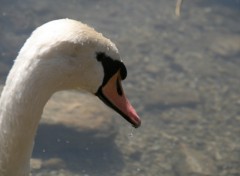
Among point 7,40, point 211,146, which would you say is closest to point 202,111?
point 211,146

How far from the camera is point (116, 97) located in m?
3.06

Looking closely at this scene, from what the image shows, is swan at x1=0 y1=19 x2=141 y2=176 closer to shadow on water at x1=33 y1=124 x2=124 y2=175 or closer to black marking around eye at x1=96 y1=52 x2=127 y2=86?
black marking around eye at x1=96 y1=52 x2=127 y2=86

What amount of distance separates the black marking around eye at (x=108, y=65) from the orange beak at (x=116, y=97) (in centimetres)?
3

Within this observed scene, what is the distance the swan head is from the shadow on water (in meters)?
3.85

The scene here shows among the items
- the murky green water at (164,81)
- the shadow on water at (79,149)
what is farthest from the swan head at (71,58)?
the shadow on water at (79,149)

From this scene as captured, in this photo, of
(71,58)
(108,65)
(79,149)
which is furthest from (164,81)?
(71,58)

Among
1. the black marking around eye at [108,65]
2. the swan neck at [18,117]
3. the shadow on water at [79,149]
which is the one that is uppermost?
the black marking around eye at [108,65]

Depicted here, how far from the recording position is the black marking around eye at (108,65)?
281 cm

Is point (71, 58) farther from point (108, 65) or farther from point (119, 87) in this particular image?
point (119, 87)

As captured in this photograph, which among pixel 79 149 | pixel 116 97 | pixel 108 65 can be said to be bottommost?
pixel 79 149

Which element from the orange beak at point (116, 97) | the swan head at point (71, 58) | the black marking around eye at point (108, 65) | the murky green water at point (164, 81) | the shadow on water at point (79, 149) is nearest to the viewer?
the swan head at point (71, 58)

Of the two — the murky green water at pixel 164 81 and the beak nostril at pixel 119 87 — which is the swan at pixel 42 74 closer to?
the beak nostril at pixel 119 87

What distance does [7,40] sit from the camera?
925cm

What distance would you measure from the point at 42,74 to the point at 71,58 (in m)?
0.17
